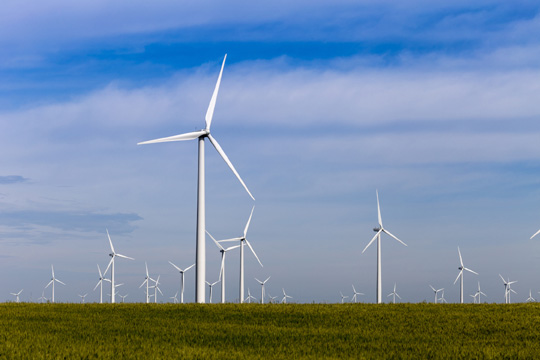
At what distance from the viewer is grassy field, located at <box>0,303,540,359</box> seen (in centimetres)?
2498

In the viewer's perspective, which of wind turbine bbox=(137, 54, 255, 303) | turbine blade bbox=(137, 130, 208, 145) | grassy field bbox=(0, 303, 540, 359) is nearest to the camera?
grassy field bbox=(0, 303, 540, 359)

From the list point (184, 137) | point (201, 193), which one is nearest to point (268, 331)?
point (201, 193)

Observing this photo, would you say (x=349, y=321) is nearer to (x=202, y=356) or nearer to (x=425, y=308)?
(x=425, y=308)

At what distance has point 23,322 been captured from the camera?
113 ft

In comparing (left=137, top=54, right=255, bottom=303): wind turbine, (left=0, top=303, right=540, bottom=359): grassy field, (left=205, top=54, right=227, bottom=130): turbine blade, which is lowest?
(left=0, top=303, right=540, bottom=359): grassy field

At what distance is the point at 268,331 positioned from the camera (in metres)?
31.5

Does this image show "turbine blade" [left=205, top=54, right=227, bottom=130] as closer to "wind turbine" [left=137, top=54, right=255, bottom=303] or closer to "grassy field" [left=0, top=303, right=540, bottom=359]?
"wind turbine" [left=137, top=54, right=255, bottom=303]

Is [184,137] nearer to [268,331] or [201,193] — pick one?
[201,193]

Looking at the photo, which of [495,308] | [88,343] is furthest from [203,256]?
[88,343]

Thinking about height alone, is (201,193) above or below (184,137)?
below

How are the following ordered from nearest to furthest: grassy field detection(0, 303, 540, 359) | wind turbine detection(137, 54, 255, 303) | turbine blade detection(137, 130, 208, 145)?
grassy field detection(0, 303, 540, 359), wind turbine detection(137, 54, 255, 303), turbine blade detection(137, 130, 208, 145)

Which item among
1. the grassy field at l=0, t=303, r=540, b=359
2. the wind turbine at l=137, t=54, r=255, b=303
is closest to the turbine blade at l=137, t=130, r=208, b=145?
the wind turbine at l=137, t=54, r=255, b=303

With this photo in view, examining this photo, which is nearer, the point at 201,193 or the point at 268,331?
the point at 268,331

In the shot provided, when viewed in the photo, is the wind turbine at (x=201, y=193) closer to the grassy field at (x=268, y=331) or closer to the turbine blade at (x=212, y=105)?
the turbine blade at (x=212, y=105)
